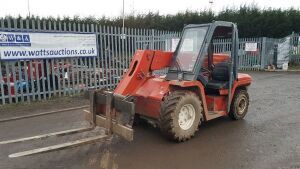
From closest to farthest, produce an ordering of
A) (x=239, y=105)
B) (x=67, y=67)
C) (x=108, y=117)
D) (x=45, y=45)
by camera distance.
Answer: (x=108, y=117) → (x=239, y=105) → (x=45, y=45) → (x=67, y=67)

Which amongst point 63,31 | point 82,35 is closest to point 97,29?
point 82,35

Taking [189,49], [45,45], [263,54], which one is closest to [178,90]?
[189,49]

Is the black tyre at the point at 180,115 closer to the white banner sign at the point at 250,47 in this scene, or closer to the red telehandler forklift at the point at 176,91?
the red telehandler forklift at the point at 176,91

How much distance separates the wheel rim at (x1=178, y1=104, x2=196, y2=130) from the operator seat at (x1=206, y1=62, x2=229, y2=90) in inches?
41.7

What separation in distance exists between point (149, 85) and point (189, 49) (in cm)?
118

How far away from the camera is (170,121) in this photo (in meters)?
5.31

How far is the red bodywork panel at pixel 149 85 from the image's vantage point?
220 inches

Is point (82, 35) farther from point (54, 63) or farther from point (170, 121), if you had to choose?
point (170, 121)

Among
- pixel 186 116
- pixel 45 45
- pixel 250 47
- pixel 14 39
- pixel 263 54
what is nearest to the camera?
pixel 186 116

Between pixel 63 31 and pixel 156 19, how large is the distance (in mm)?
19372

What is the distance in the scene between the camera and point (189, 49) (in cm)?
623

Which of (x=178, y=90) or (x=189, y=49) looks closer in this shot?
(x=178, y=90)

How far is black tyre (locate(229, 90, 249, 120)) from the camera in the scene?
703 cm

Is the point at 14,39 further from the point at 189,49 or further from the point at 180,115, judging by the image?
the point at 180,115
